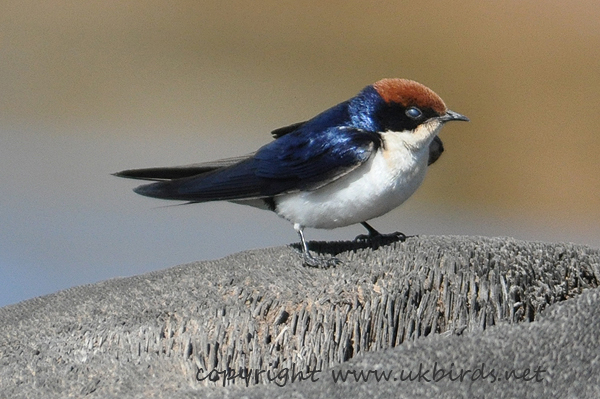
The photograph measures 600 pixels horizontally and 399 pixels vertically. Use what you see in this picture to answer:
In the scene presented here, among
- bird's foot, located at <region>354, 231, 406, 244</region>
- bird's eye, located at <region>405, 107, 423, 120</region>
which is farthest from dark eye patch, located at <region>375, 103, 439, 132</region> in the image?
bird's foot, located at <region>354, 231, 406, 244</region>

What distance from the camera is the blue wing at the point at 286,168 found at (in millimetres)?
1158

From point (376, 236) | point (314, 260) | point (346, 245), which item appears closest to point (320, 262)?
point (314, 260)

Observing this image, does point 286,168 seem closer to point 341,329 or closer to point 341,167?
point 341,167

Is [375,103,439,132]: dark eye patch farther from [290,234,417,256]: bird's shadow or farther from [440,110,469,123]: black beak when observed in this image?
[290,234,417,256]: bird's shadow

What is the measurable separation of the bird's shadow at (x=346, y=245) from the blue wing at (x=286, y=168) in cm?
Answer: 9

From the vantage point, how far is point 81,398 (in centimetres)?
80

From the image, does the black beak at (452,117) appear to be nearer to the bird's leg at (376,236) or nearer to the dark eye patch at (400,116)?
the dark eye patch at (400,116)

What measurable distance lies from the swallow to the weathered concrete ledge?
0.51ft

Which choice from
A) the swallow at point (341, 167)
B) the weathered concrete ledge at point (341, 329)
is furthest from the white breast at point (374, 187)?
the weathered concrete ledge at point (341, 329)

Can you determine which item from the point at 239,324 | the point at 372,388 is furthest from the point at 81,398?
the point at 372,388

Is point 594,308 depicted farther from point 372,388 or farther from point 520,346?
point 372,388

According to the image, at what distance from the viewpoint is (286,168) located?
1.22 meters

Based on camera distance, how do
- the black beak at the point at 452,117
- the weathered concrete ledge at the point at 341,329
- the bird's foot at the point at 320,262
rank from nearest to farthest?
the weathered concrete ledge at the point at 341,329, the bird's foot at the point at 320,262, the black beak at the point at 452,117

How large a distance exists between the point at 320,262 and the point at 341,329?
235 mm
